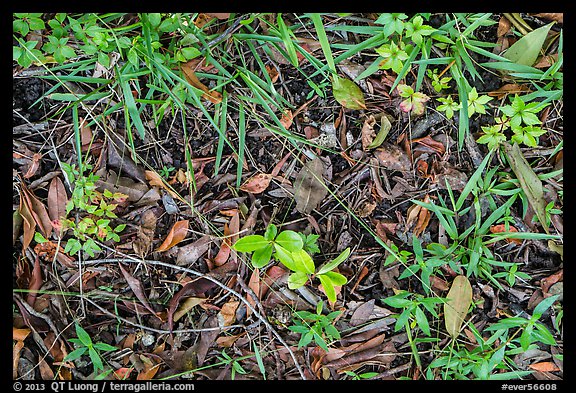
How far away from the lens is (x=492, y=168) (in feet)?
5.99

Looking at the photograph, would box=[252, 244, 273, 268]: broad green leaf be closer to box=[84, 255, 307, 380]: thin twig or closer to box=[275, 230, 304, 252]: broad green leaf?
box=[275, 230, 304, 252]: broad green leaf

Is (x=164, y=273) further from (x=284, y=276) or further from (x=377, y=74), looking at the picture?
(x=377, y=74)

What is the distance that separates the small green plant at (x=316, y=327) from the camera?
1.76m

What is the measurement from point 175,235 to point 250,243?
→ 0.32 meters

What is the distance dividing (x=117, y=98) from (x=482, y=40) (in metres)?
1.44

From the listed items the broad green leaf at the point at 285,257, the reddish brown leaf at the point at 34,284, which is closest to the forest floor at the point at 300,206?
the reddish brown leaf at the point at 34,284

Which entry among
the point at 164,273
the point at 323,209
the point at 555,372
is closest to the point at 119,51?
the point at 164,273

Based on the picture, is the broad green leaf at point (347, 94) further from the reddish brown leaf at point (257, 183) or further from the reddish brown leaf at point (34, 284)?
the reddish brown leaf at point (34, 284)

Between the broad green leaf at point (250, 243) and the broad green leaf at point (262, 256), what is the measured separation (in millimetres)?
13

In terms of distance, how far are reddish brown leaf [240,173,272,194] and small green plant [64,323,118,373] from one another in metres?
0.79

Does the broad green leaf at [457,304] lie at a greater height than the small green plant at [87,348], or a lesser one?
greater

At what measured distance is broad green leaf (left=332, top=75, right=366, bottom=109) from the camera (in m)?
1.81

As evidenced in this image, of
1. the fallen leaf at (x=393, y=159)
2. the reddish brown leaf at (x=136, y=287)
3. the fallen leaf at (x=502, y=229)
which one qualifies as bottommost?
the reddish brown leaf at (x=136, y=287)

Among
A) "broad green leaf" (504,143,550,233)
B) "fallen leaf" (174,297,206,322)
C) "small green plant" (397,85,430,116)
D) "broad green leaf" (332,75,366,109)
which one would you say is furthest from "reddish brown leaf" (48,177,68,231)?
"broad green leaf" (504,143,550,233)
